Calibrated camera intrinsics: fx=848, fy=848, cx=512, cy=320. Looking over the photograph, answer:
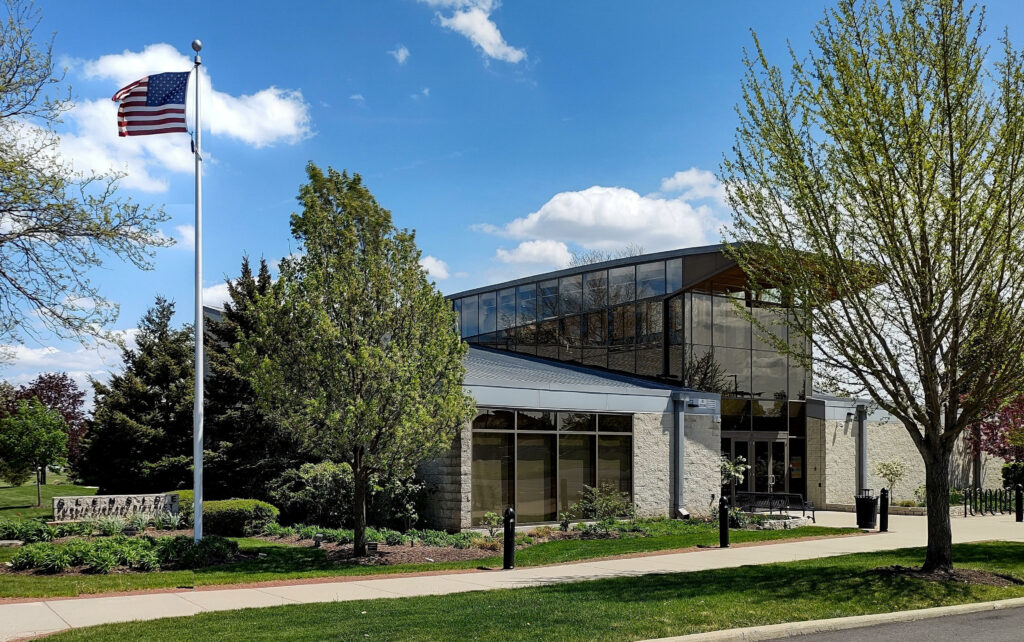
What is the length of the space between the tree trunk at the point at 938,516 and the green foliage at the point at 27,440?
28409mm

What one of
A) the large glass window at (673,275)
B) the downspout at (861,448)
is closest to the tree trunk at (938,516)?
the large glass window at (673,275)

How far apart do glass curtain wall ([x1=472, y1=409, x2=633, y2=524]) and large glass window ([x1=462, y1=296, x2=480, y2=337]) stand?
12979 mm

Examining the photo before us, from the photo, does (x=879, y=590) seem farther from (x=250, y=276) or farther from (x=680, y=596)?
(x=250, y=276)

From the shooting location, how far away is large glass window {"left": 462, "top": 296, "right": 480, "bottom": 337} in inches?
1380

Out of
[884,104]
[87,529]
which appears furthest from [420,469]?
[884,104]

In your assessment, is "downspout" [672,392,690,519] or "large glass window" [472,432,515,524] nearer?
"large glass window" [472,432,515,524]

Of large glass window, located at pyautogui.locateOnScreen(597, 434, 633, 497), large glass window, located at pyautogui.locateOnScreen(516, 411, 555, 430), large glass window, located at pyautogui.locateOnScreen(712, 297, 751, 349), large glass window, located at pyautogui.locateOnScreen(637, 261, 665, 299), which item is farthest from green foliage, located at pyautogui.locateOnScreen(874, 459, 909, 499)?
large glass window, located at pyautogui.locateOnScreen(516, 411, 555, 430)

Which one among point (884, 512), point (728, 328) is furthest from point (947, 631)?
point (728, 328)

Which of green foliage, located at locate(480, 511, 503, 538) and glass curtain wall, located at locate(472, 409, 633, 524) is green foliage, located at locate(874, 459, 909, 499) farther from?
green foliage, located at locate(480, 511, 503, 538)

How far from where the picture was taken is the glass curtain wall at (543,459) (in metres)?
20.2

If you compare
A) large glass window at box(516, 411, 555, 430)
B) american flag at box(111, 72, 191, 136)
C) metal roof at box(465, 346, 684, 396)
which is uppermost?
american flag at box(111, 72, 191, 136)

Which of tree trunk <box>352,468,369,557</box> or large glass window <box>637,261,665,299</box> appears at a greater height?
large glass window <box>637,261,665,299</box>

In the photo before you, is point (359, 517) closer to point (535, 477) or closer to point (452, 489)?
point (452, 489)

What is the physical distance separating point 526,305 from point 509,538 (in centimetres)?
1774
